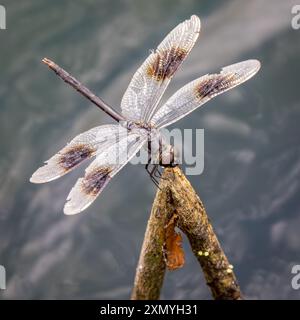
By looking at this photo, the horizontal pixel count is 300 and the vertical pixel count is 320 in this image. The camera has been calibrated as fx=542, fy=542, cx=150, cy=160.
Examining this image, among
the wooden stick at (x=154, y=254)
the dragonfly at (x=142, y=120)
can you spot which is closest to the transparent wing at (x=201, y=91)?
the dragonfly at (x=142, y=120)

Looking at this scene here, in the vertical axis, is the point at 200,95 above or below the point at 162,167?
above

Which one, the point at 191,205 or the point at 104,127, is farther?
the point at 104,127

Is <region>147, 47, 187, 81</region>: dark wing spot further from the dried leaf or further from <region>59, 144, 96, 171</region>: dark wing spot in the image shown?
the dried leaf

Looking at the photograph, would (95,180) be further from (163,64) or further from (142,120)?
(163,64)

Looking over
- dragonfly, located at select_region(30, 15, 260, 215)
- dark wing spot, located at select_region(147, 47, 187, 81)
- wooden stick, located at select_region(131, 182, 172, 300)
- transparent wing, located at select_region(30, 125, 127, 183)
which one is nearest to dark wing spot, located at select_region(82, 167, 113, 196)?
dragonfly, located at select_region(30, 15, 260, 215)
